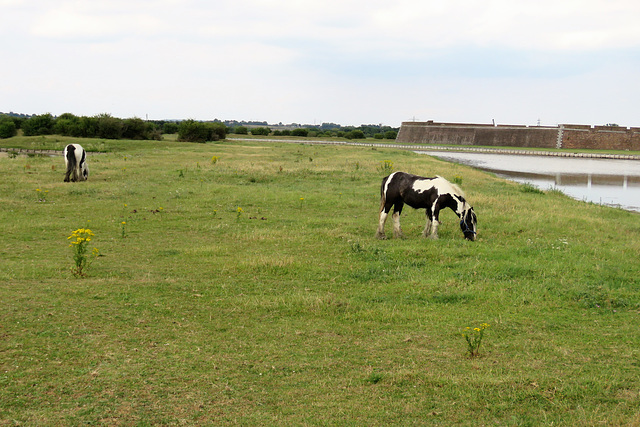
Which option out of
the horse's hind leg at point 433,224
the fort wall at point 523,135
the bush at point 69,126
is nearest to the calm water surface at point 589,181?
the horse's hind leg at point 433,224

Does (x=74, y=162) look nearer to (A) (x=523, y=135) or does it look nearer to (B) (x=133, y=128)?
(B) (x=133, y=128)

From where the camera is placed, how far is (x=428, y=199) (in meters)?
14.4

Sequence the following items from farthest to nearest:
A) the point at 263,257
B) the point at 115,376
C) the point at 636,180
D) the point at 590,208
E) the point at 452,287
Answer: the point at 636,180 < the point at 590,208 < the point at 263,257 < the point at 452,287 < the point at 115,376

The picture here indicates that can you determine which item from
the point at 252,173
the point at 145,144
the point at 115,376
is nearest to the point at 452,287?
the point at 115,376

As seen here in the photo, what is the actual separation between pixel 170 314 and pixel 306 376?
2.93m

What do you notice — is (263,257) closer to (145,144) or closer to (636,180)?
(636,180)

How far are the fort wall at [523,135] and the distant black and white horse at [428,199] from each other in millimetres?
83218

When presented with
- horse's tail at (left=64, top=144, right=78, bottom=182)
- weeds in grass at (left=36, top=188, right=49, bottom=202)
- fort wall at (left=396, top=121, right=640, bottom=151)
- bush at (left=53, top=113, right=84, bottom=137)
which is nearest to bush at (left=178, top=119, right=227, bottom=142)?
bush at (left=53, top=113, right=84, bottom=137)

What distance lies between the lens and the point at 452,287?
1022 cm

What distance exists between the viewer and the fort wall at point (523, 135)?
86.1 metres

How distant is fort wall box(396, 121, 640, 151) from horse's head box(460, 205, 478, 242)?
8318 cm

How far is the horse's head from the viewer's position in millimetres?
14148

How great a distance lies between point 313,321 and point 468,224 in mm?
7034

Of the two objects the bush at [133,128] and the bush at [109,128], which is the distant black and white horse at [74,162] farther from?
the bush at [133,128]
